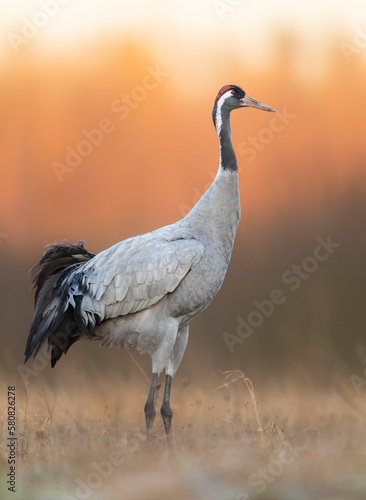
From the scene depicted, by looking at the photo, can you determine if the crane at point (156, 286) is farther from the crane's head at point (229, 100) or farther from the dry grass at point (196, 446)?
the dry grass at point (196, 446)

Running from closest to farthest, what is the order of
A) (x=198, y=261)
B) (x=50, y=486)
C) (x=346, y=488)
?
(x=346, y=488) → (x=50, y=486) → (x=198, y=261)

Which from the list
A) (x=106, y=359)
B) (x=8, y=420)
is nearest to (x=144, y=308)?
(x=8, y=420)

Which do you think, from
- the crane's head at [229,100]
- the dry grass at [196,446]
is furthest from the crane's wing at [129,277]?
the crane's head at [229,100]

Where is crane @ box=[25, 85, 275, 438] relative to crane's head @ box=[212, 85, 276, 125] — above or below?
below

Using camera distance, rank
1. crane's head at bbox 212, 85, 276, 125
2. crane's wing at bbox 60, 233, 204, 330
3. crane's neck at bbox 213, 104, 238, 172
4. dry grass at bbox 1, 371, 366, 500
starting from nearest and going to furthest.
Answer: dry grass at bbox 1, 371, 366, 500, crane's wing at bbox 60, 233, 204, 330, crane's neck at bbox 213, 104, 238, 172, crane's head at bbox 212, 85, 276, 125

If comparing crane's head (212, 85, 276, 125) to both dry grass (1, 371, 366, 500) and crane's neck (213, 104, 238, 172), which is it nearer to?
crane's neck (213, 104, 238, 172)

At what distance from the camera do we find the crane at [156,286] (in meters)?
6.27

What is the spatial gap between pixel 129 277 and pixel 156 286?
23 centimetres

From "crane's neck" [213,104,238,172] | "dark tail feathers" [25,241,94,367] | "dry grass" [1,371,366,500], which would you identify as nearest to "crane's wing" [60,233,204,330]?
"dark tail feathers" [25,241,94,367]

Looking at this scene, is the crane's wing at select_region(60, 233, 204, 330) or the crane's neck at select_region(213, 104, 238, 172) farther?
the crane's neck at select_region(213, 104, 238, 172)

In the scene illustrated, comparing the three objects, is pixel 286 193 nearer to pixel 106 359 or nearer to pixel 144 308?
pixel 106 359

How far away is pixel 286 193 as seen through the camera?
10180 millimetres

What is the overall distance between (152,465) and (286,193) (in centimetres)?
556

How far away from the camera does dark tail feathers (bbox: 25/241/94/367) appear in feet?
21.7
